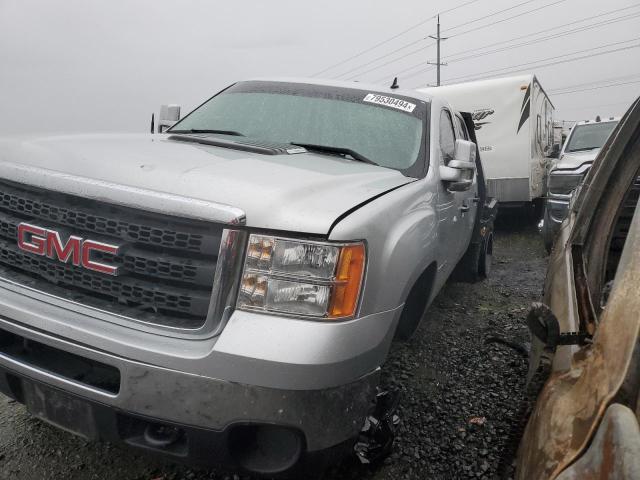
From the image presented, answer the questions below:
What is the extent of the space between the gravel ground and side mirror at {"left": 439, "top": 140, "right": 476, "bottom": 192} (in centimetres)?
117

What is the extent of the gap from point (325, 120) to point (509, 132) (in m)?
6.66

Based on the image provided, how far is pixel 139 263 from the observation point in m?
1.74

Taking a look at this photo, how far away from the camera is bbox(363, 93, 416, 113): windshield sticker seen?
3.19 m

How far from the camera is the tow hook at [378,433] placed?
2.11 metres

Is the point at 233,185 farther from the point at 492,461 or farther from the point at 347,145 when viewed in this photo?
the point at 492,461

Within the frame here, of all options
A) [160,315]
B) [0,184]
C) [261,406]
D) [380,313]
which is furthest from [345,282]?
[0,184]

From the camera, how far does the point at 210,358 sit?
1.56 meters

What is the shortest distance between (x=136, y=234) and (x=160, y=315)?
0.29 m

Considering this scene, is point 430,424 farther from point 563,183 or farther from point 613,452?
point 563,183

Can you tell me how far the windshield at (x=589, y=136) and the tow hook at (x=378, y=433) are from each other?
769 centimetres

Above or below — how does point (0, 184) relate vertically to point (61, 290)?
above

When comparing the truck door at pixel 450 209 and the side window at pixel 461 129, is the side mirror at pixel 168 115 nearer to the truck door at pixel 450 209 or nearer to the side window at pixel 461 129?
the truck door at pixel 450 209

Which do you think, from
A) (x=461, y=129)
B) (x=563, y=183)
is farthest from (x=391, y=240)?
(x=563, y=183)

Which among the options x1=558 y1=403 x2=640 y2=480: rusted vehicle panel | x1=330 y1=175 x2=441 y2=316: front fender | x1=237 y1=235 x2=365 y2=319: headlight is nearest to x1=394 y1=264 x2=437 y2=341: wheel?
x1=330 y1=175 x2=441 y2=316: front fender
